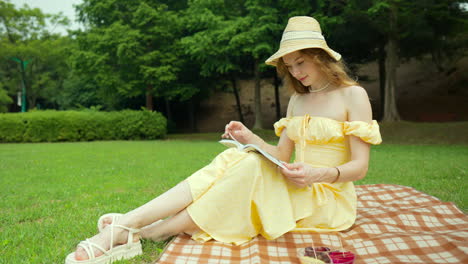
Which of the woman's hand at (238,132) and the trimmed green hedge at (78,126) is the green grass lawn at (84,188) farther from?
the trimmed green hedge at (78,126)

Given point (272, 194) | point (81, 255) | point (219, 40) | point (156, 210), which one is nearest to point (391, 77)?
point (219, 40)

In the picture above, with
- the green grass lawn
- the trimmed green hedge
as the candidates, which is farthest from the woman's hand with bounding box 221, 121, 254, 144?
the trimmed green hedge

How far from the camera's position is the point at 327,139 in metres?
2.93

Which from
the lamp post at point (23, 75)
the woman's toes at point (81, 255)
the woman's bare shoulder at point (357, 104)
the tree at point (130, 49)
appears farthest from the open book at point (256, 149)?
the lamp post at point (23, 75)

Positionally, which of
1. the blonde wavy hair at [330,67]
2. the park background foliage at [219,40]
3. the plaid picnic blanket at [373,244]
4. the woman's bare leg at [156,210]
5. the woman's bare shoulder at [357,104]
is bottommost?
the plaid picnic blanket at [373,244]

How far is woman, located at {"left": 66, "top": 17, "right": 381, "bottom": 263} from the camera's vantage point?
2.64 meters

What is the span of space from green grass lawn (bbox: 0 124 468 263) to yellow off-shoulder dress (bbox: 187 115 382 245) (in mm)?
599

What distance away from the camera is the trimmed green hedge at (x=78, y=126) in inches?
741

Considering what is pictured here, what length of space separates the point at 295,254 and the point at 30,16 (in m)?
37.6

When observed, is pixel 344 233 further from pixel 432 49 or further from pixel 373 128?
pixel 432 49

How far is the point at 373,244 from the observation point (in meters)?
2.76

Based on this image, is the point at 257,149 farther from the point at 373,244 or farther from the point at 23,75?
the point at 23,75

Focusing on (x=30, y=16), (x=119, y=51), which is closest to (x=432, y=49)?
(x=119, y=51)

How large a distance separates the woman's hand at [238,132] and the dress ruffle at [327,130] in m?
0.36
